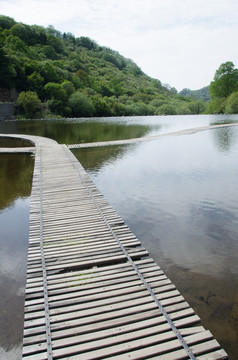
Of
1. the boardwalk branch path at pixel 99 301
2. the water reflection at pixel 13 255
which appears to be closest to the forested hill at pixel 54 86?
the water reflection at pixel 13 255

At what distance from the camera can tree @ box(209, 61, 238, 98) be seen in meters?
77.4

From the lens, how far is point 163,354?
303cm

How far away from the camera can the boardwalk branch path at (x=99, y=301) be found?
311cm

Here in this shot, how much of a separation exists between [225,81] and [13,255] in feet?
279

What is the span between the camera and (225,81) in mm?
78625

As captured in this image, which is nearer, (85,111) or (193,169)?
(193,169)

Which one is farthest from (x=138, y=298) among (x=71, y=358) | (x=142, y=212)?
(x=142, y=212)

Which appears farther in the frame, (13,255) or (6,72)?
(6,72)

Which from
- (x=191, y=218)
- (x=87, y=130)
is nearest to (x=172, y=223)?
(x=191, y=218)

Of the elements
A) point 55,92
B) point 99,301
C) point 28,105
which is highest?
point 55,92

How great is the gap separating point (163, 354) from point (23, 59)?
81528mm

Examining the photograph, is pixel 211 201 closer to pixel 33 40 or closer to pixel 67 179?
pixel 67 179

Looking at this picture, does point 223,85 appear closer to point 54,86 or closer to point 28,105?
point 54,86

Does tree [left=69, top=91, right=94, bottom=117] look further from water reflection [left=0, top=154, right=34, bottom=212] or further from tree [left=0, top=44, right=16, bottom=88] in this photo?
water reflection [left=0, top=154, right=34, bottom=212]
